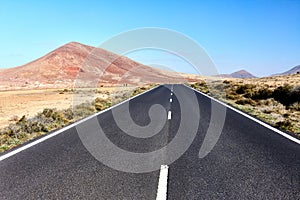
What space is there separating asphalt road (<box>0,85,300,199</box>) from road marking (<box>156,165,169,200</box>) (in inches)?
2.1

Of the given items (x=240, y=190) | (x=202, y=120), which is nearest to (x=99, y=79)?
(x=202, y=120)

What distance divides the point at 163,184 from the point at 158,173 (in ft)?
1.91

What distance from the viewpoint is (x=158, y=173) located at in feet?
17.7

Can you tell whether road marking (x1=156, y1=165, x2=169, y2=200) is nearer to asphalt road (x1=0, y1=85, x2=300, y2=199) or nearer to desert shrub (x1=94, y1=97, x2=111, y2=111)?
asphalt road (x1=0, y1=85, x2=300, y2=199)

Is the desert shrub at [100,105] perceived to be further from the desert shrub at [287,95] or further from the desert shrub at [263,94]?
the desert shrub at [263,94]

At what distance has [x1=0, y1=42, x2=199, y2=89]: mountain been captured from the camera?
286 feet

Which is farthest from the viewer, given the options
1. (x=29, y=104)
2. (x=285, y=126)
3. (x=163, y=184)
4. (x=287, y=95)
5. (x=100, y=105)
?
(x=29, y=104)

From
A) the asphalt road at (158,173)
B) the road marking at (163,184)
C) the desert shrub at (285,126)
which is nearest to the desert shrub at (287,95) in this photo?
the desert shrub at (285,126)

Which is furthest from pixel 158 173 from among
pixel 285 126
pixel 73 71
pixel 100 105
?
pixel 73 71

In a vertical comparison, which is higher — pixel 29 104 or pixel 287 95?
pixel 287 95

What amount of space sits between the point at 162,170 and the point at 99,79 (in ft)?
345

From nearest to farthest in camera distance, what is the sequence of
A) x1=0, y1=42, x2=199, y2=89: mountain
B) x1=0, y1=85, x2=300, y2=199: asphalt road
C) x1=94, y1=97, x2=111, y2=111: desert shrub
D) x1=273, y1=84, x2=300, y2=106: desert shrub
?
x1=0, y1=85, x2=300, y2=199: asphalt road, x1=94, y1=97, x2=111, y2=111: desert shrub, x1=273, y1=84, x2=300, y2=106: desert shrub, x1=0, y1=42, x2=199, y2=89: mountain

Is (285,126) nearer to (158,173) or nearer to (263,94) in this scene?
(158,173)

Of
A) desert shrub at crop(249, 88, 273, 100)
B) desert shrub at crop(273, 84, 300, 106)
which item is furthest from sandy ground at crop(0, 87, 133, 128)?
desert shrub at crop(273, 84, 300, 106)
